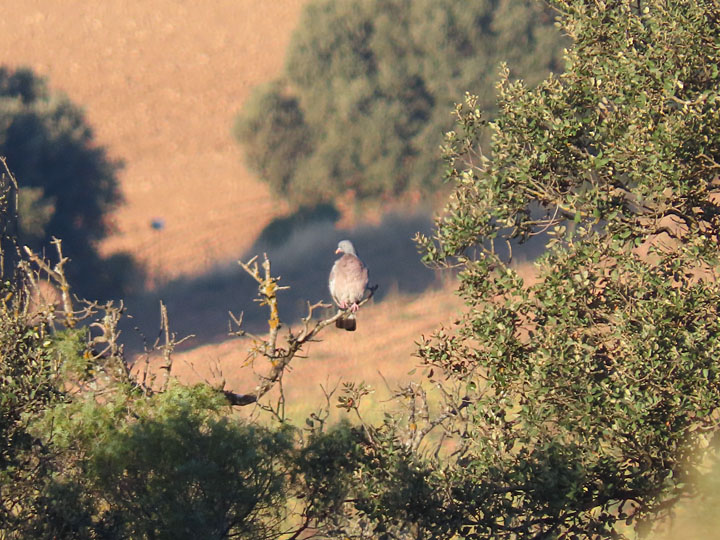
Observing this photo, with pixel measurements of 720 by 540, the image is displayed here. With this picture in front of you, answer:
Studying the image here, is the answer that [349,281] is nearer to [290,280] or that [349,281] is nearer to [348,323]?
[348,323]

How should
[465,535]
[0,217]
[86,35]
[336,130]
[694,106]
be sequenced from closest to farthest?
[694,106]
[465,535]
[0,217]
[336,130]
[86,35]

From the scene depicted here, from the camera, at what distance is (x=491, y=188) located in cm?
1114

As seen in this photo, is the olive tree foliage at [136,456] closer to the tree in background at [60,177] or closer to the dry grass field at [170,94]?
the tree in background at [60,177]

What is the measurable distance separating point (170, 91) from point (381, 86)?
13640 millimetres

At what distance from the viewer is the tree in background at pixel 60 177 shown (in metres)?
38.2

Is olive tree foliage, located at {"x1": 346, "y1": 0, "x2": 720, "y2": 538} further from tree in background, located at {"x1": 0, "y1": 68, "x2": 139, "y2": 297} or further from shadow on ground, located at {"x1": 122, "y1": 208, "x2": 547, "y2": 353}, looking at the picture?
shadow on ground, located at {"x1": 122, "y1": 208, "x2": 547, "y2": 353}

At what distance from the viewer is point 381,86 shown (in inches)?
1683

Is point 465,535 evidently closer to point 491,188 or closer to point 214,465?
point 214,465

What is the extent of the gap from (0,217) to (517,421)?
7.41 m

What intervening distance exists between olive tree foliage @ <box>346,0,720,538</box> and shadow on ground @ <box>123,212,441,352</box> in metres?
30.0

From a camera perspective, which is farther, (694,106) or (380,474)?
(380,474)

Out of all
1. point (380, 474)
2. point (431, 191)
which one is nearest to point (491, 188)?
point (380, 474)

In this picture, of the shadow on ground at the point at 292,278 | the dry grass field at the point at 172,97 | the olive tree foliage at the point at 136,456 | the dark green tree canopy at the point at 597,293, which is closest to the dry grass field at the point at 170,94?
the dry grass field at the point at 172,97

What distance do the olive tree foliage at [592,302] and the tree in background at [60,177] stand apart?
29083mm
